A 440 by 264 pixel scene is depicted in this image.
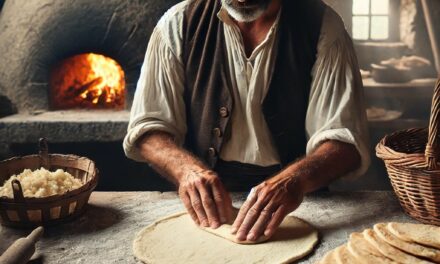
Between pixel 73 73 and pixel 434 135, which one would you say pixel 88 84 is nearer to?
pixel 73 73

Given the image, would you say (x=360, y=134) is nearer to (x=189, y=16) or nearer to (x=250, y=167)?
(x=250, y=167)

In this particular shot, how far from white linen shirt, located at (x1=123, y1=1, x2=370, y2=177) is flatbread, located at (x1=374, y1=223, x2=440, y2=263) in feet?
2.22

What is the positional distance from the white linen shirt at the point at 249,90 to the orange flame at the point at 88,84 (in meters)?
2.39

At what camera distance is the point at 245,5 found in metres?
2.43

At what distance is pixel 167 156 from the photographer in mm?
2426

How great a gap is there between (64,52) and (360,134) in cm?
302

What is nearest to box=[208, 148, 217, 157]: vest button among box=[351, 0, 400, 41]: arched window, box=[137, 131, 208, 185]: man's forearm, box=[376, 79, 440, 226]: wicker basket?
box=[137, 131, 208, 185]: man's forearm

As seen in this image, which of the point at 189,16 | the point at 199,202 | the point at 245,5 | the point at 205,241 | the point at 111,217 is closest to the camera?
the point at 205,241

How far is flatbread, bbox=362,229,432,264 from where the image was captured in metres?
1.64

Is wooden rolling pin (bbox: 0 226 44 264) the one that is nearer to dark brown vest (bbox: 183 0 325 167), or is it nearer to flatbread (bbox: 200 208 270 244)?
flatbread (bbox: 200 208 270 244)

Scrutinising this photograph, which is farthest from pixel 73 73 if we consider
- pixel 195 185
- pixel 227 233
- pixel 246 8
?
pixel 227 233

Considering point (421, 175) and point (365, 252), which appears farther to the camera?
point (421, 175)

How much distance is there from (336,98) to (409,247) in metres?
0.91

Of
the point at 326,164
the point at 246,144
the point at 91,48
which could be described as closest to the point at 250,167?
the point at 246,144
